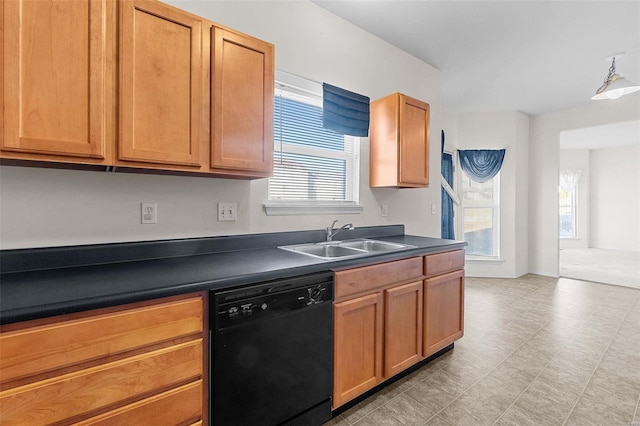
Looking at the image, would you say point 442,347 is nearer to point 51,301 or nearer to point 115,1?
point 51,301

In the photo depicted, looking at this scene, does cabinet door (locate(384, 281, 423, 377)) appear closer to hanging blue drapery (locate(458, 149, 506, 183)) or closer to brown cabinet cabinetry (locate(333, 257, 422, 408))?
brown cabinet cabinetry (locate(333, 257, 422, 408))

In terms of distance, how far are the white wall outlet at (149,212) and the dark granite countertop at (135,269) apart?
0.13 meters

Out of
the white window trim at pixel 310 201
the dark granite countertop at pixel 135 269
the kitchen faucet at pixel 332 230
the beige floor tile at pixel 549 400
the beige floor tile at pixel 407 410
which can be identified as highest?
the white window trim at pixel 310 201

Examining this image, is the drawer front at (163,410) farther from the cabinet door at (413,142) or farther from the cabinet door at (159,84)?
the cabinet door at (413,142)

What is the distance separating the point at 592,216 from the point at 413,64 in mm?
8944

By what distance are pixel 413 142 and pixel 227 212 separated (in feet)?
5.65

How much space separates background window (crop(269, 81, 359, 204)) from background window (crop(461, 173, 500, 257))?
3452 mm

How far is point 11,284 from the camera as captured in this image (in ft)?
3.98

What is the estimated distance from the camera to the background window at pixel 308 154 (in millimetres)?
2371

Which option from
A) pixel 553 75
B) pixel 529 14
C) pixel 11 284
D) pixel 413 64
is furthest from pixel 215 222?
pixel 553 75

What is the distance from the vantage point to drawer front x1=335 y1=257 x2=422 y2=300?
180cm

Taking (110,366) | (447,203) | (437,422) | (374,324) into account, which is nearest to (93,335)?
(110,366)

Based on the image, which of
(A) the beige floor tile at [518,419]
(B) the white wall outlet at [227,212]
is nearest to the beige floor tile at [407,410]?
(A) the beige floor tile at [518,419]

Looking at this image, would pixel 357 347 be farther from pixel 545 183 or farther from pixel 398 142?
pixel 545 183
